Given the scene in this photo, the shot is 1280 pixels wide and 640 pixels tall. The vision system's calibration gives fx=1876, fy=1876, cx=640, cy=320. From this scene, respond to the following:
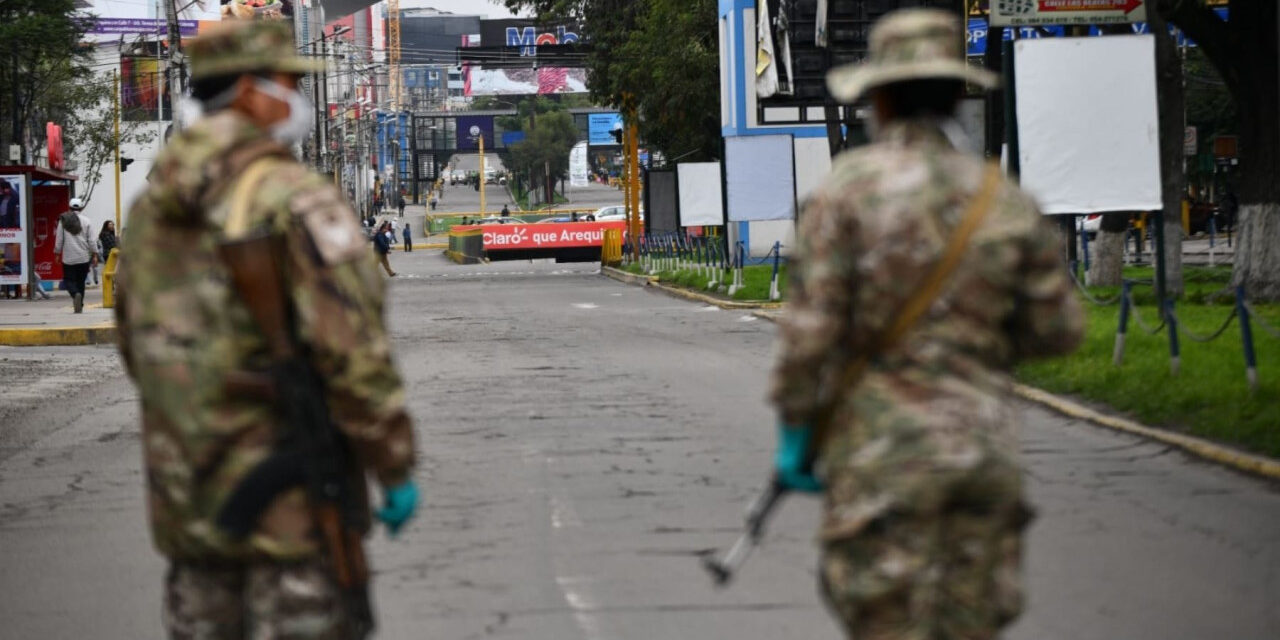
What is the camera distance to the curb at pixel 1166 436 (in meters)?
10.4

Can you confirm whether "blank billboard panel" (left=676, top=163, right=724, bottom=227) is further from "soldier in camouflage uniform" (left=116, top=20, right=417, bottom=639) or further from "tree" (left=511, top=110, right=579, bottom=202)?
"tree" (left=511, top=110, right=579, bottom=202)

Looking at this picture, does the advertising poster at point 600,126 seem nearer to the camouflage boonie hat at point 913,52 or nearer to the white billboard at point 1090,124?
the white billboard at point 1090,124

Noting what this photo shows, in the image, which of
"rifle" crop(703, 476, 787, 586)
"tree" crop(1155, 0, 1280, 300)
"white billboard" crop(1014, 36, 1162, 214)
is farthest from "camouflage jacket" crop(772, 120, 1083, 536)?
"tree" crop(1155, 0, 1280, 300)

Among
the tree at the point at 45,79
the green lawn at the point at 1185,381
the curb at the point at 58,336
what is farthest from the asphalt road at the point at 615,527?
the tree at the point at 45,79

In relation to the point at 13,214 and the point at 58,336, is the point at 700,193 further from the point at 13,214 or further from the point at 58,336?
the point at 58,336

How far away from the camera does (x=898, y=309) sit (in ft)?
13.3

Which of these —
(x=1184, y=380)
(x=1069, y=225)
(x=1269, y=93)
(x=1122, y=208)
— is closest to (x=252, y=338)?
(x=1184, y=380)

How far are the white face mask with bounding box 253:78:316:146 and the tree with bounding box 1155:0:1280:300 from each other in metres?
18.1

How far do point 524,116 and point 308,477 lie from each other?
172943mm

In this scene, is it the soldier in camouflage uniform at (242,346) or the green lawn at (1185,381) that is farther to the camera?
the green lawn at (1185,381)

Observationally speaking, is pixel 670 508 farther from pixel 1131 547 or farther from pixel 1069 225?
pixel 1069 225

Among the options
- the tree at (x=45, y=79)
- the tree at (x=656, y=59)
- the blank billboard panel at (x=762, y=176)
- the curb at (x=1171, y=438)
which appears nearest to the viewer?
the curb at (x=1171, y=438)

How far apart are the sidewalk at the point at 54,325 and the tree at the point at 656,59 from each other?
708 inches

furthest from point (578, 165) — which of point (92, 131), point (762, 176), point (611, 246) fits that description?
point (762, 176)
